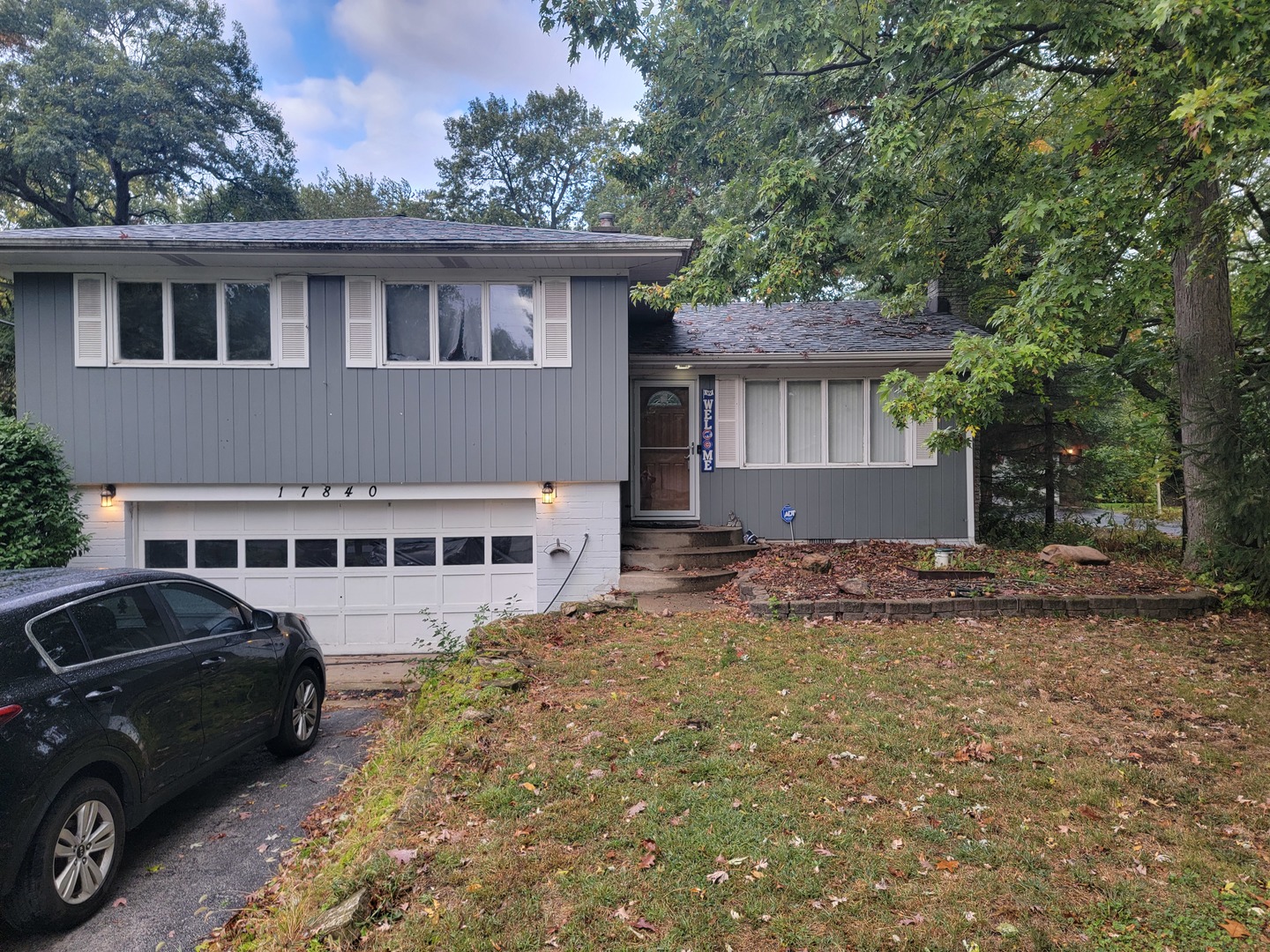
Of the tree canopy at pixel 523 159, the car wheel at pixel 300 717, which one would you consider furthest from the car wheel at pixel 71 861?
the tree canopy at pixel 523 159

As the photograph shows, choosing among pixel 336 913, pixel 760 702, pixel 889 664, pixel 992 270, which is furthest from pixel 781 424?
pixel 336 913

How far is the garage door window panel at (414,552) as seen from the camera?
9.60m

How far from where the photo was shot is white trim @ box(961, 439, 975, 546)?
10648mm

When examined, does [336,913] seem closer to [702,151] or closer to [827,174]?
[827,174]

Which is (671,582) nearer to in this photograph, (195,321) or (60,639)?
(60,639)

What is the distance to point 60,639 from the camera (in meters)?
3.27

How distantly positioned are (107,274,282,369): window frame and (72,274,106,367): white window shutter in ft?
0.32

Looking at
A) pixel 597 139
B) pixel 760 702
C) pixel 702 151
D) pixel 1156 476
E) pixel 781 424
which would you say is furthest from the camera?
pixel 597 139

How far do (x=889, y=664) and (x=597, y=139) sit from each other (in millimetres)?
27751

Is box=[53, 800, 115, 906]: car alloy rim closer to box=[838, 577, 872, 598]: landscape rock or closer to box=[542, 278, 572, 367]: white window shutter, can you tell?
box=[838, 577, 872, 598]: landscape rock

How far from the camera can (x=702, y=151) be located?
506 inches

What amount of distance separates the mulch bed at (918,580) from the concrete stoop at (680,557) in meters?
0.28

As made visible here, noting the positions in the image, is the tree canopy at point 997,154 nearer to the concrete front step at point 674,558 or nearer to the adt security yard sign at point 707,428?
the adt security yard sign at point 707,428

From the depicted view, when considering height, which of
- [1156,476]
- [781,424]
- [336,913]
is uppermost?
[781,424]
